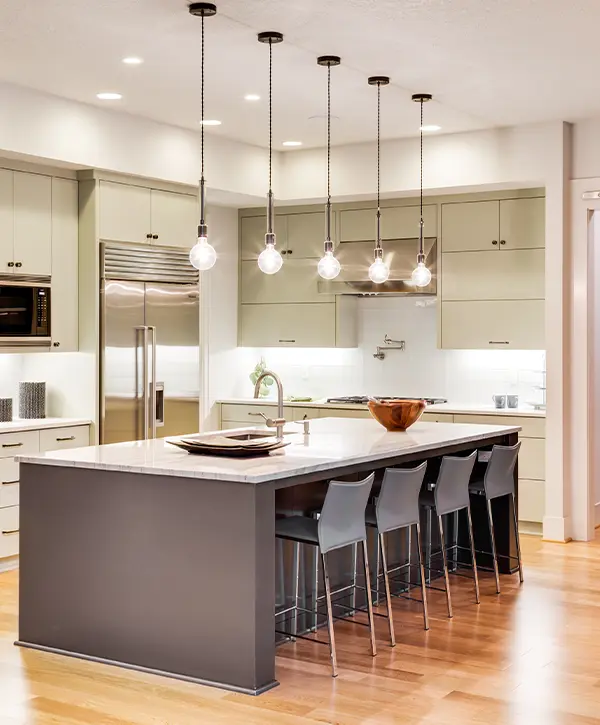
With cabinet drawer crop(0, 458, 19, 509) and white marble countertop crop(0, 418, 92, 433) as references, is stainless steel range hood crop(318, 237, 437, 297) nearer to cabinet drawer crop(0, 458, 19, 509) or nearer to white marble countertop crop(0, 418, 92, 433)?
white marble countertop crop(0, 418, 92, 433)

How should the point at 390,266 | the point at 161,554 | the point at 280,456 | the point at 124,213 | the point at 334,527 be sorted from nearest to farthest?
the point at 161,554
the point at 334,527
the point at 280,456
the point at 124,213
the point at 390,266

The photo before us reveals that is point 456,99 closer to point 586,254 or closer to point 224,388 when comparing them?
point 586,254

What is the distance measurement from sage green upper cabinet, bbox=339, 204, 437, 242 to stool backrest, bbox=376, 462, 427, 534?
131 inches

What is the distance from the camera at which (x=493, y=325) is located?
7723 millimetres

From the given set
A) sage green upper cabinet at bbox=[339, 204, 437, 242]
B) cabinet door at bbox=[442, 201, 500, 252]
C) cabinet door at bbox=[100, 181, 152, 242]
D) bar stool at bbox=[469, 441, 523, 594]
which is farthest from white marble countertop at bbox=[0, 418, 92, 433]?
cabinet door at bbox=[442, 201, 500, 252]

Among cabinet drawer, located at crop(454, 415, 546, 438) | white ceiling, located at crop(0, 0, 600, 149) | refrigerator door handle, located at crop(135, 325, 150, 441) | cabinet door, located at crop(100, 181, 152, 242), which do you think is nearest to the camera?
white ceiling, located at crop(0, 0, 600, 149)

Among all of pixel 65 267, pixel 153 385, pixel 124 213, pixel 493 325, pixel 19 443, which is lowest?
pixel 19 443

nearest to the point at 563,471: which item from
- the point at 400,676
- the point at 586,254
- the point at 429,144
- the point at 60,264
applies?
the point at 586,254

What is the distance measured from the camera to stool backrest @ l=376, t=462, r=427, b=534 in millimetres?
4875

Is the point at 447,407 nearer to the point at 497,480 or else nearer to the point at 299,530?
the point at 497,480

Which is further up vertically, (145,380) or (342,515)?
(145,380)

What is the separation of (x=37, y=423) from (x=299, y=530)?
2655 mm

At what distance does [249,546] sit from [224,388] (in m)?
4.82

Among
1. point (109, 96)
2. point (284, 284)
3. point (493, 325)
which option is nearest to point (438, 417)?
point (493, 325)
